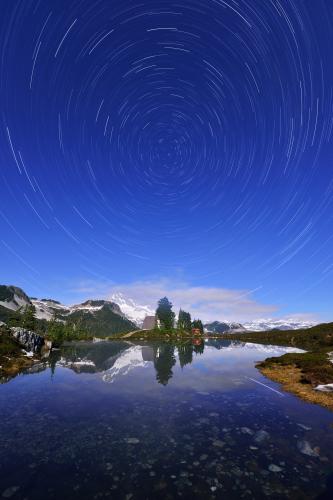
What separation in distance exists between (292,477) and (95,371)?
33948 millimetres

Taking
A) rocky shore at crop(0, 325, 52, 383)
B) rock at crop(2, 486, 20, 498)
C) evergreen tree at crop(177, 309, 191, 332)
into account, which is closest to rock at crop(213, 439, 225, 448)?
rock at crop(2, 486, 20, 498)

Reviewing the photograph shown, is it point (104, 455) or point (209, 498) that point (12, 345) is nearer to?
point (104, 455)

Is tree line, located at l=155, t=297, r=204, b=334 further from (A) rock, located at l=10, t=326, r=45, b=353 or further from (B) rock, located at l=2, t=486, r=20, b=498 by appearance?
(B) rock, located at l=2, t=486, r=20, b=498

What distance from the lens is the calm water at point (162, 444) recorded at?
1095 cm

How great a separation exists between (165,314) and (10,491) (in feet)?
508

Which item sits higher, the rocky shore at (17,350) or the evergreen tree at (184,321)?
the evergreen tree at (184,321)

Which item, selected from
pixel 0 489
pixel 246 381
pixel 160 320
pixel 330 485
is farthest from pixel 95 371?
pixel 160 320

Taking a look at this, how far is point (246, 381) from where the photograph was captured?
33094mm

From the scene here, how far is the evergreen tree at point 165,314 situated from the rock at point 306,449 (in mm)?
143354

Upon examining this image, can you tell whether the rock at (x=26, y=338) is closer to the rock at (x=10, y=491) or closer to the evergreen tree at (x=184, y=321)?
the rock at (x=10, y=491)

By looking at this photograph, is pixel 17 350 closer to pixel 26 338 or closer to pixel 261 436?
pixel 26 338

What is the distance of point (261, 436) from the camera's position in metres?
16.3

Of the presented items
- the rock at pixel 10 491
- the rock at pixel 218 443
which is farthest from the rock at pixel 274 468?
the rock at pixel 10 491

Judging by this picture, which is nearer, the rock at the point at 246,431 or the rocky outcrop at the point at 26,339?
the rock at the point at 246,431
